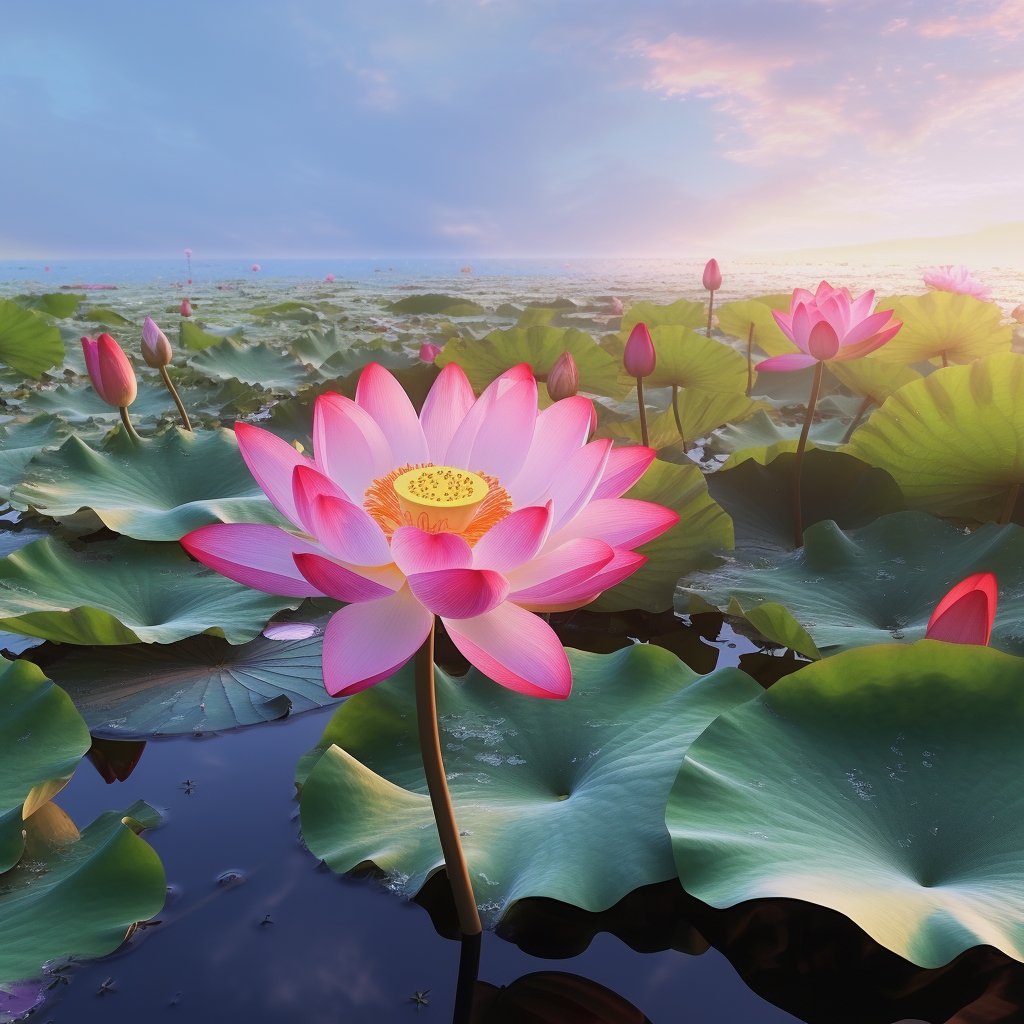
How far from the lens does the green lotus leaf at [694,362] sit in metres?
2.86

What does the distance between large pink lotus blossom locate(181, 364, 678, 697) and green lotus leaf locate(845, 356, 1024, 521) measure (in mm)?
1265

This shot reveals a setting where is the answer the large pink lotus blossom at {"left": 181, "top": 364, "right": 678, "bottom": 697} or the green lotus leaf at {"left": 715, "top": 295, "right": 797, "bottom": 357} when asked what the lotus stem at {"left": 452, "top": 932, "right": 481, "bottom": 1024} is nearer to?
the large pink lotus blossom at {"left": 181, "top": 364, "right": 678, "bottom": 697}

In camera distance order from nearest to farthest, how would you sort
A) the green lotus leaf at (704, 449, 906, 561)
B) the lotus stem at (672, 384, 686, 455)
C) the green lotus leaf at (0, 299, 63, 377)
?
1. the green lotus leaf at (704, 449, 906, 561)
2. the lotus stem at (672, 384, 686, 455)
3. the green lotus leaf at (0, 299, 63, 377)

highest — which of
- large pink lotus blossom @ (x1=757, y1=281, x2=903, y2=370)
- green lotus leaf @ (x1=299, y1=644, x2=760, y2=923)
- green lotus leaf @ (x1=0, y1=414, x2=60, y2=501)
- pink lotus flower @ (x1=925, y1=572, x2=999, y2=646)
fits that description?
large pink lotus blossom @ (x1=757, y1=281, x2=903, y2=370)

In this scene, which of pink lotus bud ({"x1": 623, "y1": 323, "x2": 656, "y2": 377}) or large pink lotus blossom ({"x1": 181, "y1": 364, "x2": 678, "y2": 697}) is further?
pink lotus bud ({"x1": 623, "y1": 323, "x2": 656, "y2": 377})

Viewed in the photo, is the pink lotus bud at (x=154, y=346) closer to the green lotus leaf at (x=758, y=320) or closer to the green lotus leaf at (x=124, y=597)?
the green lotus leaf at (x=124, y=597)

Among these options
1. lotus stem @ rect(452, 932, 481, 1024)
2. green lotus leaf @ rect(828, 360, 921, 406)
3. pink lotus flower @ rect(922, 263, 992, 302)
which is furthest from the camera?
pink lotus flower @ rect(922, 263, 992, 302)

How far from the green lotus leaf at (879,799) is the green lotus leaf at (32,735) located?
91 centimetres

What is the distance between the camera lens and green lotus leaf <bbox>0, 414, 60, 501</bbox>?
8.99 feet

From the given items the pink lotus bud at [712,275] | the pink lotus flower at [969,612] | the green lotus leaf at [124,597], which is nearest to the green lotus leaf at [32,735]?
the green lotus leaf at [124,597]

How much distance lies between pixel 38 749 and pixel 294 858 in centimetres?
45

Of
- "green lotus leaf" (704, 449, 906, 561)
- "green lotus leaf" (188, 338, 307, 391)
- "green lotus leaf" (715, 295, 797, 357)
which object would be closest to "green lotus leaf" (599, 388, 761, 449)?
"green lotus leaf" (704, 449, 906, 561)

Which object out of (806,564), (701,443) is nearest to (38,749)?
(806,564)

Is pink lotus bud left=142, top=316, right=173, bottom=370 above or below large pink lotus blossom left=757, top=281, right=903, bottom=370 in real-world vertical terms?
below
